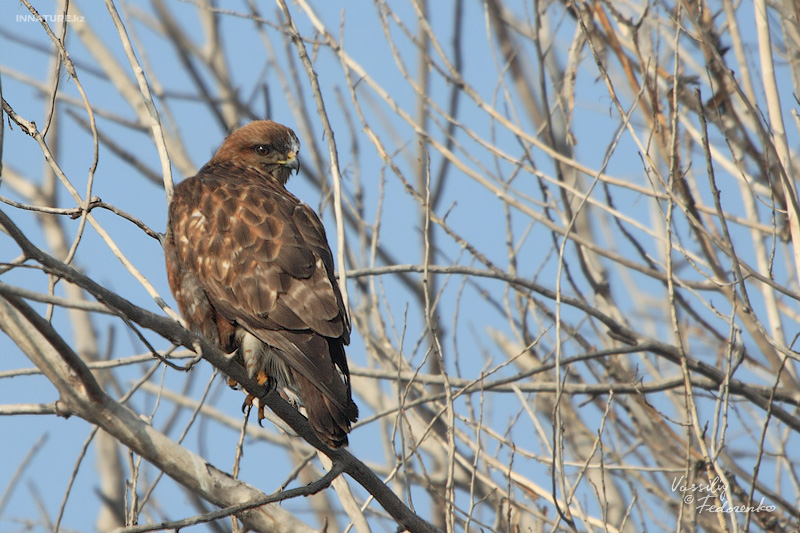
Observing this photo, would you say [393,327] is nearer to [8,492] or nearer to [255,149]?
[255,149]

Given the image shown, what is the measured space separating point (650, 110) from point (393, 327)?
72.5 inches

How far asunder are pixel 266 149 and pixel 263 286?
1.64 m

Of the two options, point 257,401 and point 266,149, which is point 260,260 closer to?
point 257,401

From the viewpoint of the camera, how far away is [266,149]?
202 inches

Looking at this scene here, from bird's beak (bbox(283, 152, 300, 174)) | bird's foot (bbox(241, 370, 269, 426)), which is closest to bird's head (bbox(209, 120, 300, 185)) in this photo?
bird's beak (bbox(283, 152, 300, 174))

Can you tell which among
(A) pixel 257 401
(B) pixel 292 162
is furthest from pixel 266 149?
(A) pixel 257 401

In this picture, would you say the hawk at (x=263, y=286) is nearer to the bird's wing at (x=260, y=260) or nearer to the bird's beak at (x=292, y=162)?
the bird's wing at (x=260, y=260)

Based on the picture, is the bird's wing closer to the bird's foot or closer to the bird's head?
the bird's foot

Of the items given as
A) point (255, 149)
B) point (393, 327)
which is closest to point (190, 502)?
point (393, 327)

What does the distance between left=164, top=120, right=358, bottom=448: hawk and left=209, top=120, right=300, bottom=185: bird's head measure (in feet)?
2.85

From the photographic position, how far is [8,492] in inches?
194

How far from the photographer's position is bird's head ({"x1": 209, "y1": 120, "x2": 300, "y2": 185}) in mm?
5113

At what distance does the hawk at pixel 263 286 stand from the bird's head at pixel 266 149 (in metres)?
0.87

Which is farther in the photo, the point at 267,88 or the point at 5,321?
the point at 267,88
